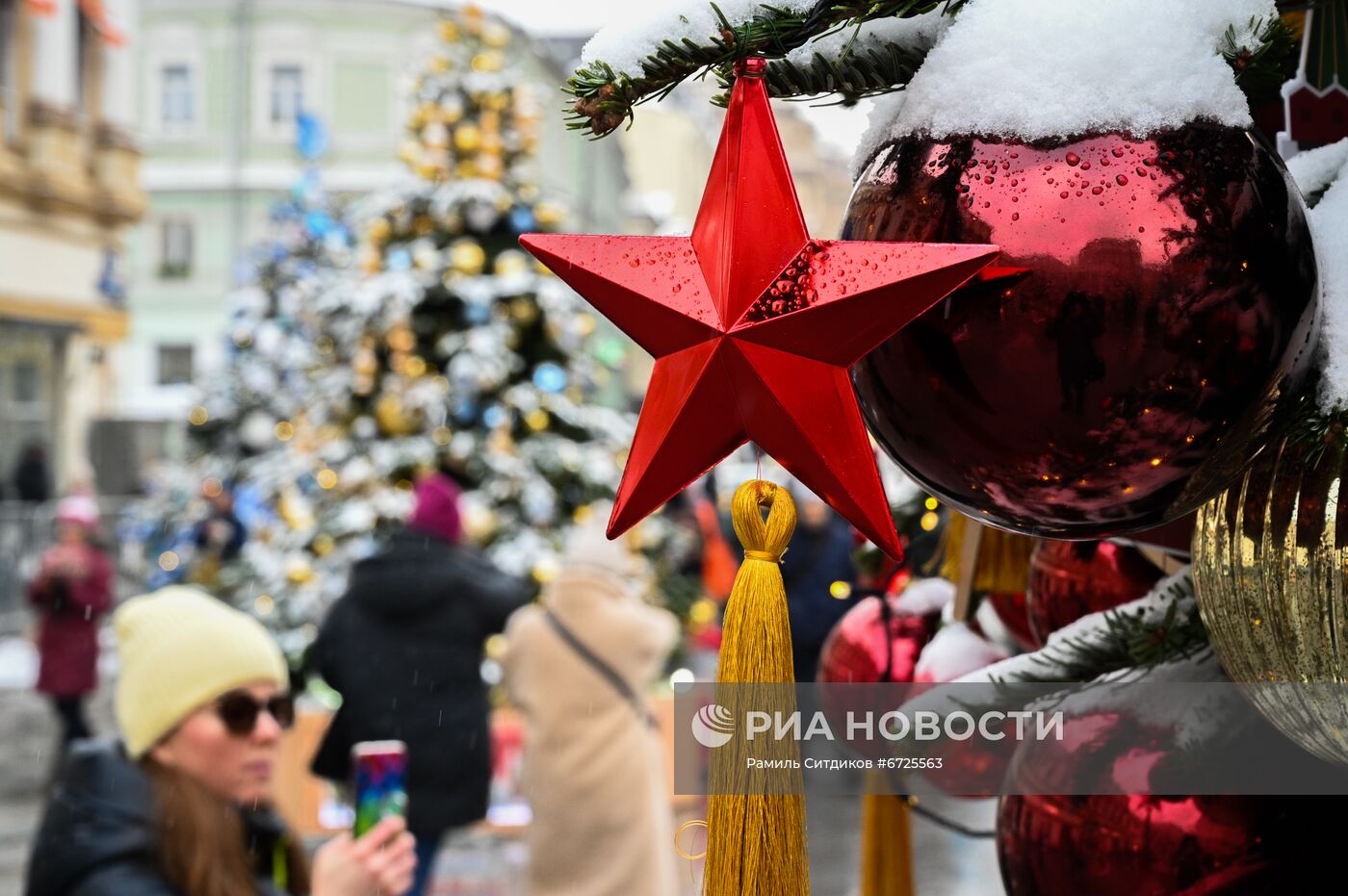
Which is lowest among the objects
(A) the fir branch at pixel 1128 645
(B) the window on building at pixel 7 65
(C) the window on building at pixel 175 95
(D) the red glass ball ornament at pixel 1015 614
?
(D) the red glass ball ornament at pixel 1015 614

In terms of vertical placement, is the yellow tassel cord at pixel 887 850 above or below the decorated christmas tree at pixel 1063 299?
below

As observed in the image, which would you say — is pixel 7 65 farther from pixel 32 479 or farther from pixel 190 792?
pixel 190 792

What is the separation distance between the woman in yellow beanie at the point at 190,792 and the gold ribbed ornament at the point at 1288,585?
4.62 ft

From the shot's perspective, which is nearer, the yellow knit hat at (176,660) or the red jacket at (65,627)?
the yellow knit hat at (176,660)

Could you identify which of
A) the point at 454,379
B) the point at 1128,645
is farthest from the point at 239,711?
the point at 454,379

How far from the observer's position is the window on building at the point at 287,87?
84.5 feet

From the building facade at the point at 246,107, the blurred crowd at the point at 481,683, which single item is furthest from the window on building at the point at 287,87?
the blurred crowd at the point at 481,683

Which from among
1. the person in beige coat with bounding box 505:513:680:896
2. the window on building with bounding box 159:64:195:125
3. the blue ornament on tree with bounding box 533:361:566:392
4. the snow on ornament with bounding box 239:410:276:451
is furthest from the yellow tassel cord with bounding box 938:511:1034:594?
the window on building with bounding box 159:64:195:125

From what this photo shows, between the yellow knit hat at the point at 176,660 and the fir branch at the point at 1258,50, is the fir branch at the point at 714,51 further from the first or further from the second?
the yellow knit hat at the point at 176,660

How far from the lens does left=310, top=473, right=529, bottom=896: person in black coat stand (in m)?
4.75

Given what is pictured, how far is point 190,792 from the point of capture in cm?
229

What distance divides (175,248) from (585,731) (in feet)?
80.6

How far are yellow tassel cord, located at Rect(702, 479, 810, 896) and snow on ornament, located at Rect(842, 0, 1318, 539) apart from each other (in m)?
0.11

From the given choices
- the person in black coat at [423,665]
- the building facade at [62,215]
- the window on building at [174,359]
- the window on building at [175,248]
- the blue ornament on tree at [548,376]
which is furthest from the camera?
the window on building at [174,359]
